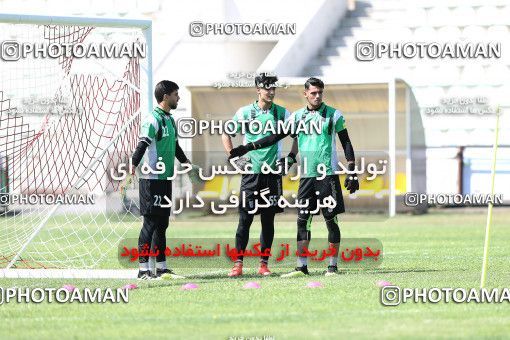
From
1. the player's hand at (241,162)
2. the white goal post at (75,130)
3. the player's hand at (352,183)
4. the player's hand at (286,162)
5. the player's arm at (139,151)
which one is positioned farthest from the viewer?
the white goal post at (75,130)

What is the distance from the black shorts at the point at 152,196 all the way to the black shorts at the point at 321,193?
138 centimetres

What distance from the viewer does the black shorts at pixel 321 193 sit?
12.3 m

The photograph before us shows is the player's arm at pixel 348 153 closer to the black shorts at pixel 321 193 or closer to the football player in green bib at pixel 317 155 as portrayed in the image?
the football player in green bib at pixel 317 155

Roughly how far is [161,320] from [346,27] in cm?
2196

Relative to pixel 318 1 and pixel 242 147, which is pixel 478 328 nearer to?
pixel 242 147

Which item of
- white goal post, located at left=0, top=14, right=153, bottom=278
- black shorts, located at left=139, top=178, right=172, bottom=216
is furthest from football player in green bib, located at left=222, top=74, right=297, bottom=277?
white goal post, located at left=0, top=14, right=153, bottom=278

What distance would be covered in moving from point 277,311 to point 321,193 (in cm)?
309

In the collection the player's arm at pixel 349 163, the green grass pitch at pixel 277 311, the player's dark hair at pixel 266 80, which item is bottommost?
the green grass pitch at pixel 277 311

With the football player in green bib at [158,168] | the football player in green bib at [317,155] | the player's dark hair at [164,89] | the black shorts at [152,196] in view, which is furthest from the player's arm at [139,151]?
the football player in green bib at [317,155]

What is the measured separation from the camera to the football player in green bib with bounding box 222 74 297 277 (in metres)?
12.2

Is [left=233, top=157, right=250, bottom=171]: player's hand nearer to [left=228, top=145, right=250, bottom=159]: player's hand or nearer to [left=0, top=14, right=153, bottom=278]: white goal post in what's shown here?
[left=228, top=145, right=250, bottom=159]: player's hand

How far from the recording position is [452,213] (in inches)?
985

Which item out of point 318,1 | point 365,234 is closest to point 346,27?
point 318,1

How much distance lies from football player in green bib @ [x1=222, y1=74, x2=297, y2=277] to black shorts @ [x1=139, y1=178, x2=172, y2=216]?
79cm
